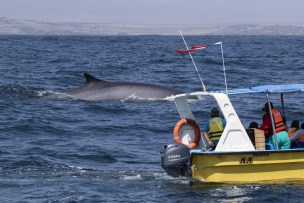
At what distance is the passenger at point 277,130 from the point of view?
17938mm

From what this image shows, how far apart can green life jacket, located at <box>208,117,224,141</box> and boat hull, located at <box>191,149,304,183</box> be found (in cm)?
84

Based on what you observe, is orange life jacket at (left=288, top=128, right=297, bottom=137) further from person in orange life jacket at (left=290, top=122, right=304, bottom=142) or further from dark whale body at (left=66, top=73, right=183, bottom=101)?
dark whale body at (left=66, top=73, right=183, bottom=101)

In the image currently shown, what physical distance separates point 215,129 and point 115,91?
17.4m

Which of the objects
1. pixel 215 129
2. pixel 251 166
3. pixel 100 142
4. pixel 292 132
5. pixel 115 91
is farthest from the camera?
pixel 115 91

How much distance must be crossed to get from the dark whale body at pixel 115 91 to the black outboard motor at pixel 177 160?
55.5ft

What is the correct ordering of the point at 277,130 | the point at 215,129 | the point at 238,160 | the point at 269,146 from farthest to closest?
the point at 215,129 → the point at 269,146 → the point at 277,130 → the point at 238,160

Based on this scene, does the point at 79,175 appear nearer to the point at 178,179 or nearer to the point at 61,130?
the point at 178,179

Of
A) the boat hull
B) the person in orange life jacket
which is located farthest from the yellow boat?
the person in orange life jacket

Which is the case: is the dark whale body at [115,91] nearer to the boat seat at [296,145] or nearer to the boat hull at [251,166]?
the boat seat at [296,145]

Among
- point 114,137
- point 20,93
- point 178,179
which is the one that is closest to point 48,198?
point 178,179

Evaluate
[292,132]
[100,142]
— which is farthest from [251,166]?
[100,142]

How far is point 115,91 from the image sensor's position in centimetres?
3547

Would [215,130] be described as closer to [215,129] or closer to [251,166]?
[215,129]

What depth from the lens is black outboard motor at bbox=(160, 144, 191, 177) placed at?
1791 centimetres
